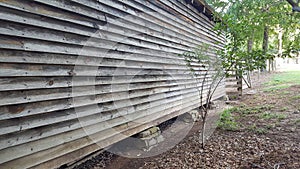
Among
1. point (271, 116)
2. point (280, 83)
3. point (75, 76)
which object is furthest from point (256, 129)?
point (280, 83)

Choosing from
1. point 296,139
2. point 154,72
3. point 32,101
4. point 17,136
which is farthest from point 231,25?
point 17,136

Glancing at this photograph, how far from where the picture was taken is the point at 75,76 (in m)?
2.42

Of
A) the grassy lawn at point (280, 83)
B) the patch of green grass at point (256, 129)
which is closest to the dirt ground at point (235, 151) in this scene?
the patch of green grass at point (256, 129)

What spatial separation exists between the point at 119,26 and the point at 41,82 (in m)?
1.55

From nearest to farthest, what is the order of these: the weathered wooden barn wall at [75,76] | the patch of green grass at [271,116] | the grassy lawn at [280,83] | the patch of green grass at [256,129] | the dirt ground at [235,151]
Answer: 1. the weathered wooden barn wall at [75,76]
2. the dirt ground at [235,151]
3. the patch of green grass at [256,129]
4. the patch of green grass at [271,116]
5. the grassy lawn at [280,83]

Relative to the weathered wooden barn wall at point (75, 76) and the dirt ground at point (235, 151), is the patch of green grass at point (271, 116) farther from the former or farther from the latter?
the weathered wooden barn wall at point (75, 76)

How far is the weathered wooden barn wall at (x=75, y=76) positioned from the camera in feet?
6.09

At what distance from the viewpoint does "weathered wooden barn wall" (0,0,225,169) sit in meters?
1.86

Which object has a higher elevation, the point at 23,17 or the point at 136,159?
the point at 23,17

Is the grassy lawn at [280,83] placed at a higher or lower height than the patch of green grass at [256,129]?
A: higher

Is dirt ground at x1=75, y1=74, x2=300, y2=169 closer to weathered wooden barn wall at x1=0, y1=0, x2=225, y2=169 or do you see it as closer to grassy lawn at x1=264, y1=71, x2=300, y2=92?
weathered wooden barn wall at x1=0, y1=0, x2=225, y2=169

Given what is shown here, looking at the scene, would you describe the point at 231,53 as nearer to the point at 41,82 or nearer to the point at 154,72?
the point at 154,72

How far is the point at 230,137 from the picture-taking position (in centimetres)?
374

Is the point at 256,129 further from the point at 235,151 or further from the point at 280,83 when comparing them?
the point at 280,83
